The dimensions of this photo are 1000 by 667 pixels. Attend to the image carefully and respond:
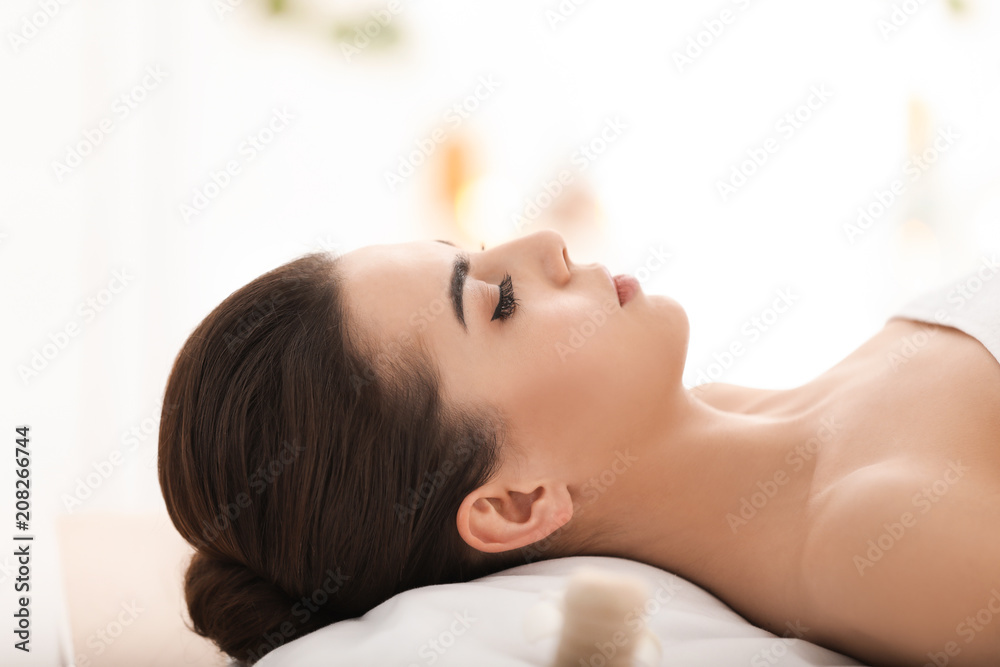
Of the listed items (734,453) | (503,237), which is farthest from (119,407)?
(734,453)

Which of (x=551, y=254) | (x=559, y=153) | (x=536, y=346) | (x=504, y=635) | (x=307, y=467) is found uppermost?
(x=559, y=153)

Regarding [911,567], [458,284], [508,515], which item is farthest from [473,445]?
[911,567]

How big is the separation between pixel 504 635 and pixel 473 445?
259 millimetres

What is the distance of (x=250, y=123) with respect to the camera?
2400mm

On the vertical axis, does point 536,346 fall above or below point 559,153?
below

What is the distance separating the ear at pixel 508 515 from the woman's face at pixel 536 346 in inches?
1.1

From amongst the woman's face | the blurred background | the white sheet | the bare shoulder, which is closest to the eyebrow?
the woman's face

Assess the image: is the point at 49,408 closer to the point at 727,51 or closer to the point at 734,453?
the point at 734,453

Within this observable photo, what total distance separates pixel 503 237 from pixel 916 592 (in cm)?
188

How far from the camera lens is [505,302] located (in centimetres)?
107

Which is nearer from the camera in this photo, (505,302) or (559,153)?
(505,302)

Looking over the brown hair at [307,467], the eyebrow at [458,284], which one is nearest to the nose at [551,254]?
the eyebrow at [458,284]

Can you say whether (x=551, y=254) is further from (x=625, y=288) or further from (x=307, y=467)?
(x=307, y=467)

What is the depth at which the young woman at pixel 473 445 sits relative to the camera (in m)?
1.01
